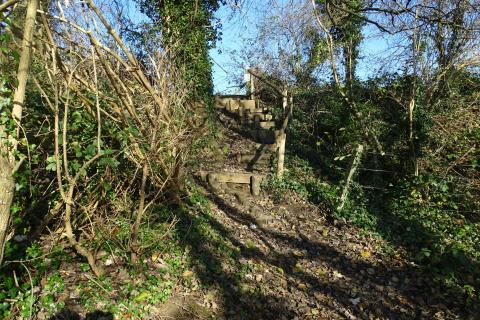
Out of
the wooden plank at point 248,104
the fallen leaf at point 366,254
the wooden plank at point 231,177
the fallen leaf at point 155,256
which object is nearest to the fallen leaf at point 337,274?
the fallen leaf at point 366,254

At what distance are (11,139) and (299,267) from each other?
13.6 ft

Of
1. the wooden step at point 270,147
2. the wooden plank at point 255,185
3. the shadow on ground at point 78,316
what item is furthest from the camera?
the wooden step at point 270,147

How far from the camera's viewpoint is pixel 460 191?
706 cm

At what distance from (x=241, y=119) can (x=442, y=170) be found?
6.04 meters

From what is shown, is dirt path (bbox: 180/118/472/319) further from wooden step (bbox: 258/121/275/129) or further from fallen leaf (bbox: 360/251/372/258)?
wooden step (bbox: 258/121/275/129)

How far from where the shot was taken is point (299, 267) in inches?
213

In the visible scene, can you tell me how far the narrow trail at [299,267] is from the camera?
443 centimetres

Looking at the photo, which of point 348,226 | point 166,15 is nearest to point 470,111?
point 348,226

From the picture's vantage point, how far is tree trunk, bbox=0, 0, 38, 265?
2.40 m

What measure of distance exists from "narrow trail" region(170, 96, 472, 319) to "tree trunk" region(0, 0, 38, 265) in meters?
2.49

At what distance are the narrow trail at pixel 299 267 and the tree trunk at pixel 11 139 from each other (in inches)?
98.2

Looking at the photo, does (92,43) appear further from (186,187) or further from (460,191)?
(460,191)

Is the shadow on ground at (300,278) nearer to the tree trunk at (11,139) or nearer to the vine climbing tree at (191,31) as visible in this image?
the tree trunk at (11,139)

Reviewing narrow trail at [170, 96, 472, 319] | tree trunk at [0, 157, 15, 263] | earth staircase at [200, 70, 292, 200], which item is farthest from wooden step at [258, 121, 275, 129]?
tree trunk at [0, 157, 15, 263]
